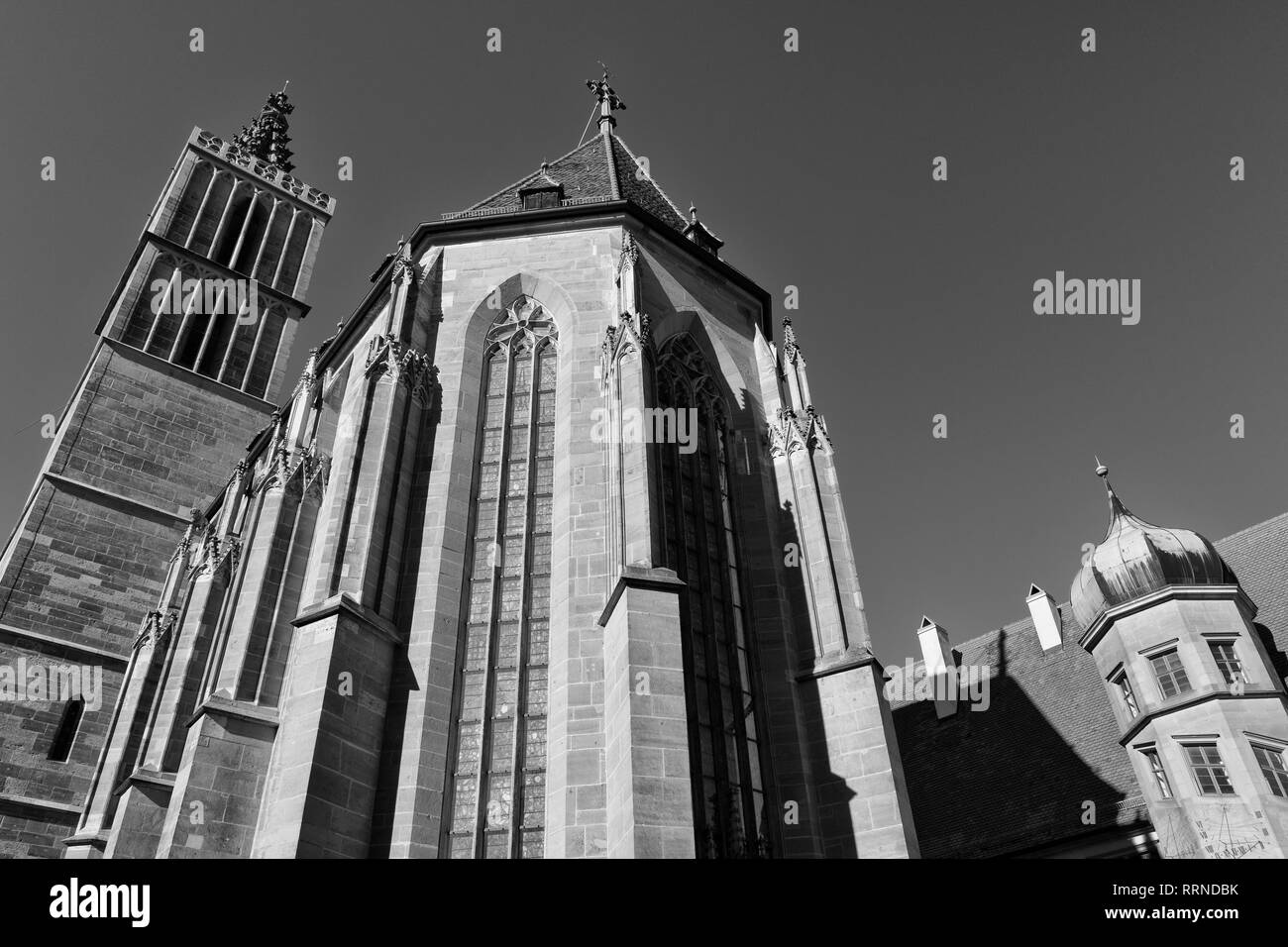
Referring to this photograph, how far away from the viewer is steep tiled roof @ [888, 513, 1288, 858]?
65.4ft

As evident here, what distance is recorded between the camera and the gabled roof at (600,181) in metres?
18.9

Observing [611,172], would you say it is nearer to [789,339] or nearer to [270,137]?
[789,339]

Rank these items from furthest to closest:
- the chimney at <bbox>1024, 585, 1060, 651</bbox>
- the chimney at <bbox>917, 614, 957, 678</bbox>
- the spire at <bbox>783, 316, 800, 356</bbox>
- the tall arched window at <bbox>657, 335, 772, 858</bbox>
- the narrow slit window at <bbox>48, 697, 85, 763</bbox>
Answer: the chimney at <bbox>917, 614, 957, 678</bbox> → the chimney at <bbox>1024, 585, 1060, 651</bbox> → the narrow slit window at <bbox>48, 697, 85, 763</bbox> → the spire at <bbox>783, 316, 800, 356</bbox> → the tall arched window at <bbox>657, 335, 772, 858</bbox>

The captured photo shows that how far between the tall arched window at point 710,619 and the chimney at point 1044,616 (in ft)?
48.2

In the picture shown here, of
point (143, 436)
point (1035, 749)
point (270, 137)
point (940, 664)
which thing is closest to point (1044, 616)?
point (940, 664)

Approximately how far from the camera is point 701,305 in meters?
16.7

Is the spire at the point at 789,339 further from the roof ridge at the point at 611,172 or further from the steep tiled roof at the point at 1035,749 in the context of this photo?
the steep tiled roof at the point at 1035,749

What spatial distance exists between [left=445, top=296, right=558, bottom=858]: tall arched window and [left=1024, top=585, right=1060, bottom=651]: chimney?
679 inches

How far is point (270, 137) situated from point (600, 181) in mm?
30587

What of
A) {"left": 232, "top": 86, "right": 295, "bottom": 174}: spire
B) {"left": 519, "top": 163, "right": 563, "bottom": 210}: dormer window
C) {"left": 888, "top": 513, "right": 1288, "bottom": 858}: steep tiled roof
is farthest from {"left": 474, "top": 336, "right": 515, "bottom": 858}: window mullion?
{"left": 232, "top": 86, "right": 295, "bottom": 174}: spire

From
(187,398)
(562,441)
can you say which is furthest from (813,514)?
(187,398)

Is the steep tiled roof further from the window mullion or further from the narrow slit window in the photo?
the narrow slit window

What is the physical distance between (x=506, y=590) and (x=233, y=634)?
4.09 meters
